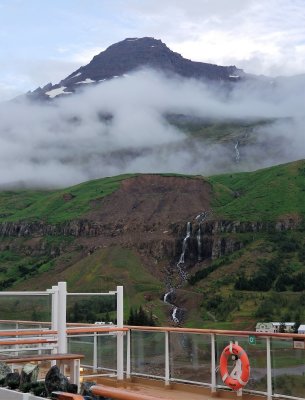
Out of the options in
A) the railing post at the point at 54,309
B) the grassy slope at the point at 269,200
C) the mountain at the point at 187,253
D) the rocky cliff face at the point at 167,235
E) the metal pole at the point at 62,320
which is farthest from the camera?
the grassy slope at the point at 269,200

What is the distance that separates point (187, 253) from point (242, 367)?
165450 mm

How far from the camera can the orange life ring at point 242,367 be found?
8.79 metres

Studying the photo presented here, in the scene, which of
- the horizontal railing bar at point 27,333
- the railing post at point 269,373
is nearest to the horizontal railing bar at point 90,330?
the horizontal railing bar at point 27,333

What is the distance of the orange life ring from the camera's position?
8789 mm

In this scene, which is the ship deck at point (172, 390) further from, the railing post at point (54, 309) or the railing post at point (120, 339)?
the railing post at point (54, 309)

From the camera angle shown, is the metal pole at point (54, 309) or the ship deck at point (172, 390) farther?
the metal pole at point (54, 309)

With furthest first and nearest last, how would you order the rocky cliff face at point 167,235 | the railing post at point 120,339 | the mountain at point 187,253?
the rocky cliff face at point 167,235
the mountain at point 187,253
the railing post at point 120,339

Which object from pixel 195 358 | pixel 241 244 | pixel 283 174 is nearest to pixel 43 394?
pixel 195 358

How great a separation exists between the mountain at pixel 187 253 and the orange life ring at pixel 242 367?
103 m

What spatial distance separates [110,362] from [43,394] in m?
5.70

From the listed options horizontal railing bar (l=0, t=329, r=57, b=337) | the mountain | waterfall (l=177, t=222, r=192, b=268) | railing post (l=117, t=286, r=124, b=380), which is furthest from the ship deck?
waterfall (l=177, t=222, r=192, b=268)

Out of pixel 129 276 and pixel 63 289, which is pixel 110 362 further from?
pixel 129 276

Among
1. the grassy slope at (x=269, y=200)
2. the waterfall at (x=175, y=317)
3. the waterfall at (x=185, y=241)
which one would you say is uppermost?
the grassy slope at (x=269, y=200)

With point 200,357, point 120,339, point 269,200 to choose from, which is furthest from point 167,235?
point 200,357
